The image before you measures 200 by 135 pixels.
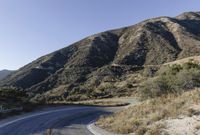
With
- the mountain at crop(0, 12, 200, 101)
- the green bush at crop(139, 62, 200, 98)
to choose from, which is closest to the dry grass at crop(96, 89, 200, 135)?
the green bush at crop(139, 62, 200, 98)

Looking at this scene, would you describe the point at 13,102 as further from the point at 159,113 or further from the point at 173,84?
the point at 159,113

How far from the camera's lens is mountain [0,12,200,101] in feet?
288

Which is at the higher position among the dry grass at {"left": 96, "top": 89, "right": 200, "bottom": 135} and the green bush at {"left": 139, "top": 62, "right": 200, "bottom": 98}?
the dry grass at {"left": 96, "top": 89, "right": 200, "bottom": 135}

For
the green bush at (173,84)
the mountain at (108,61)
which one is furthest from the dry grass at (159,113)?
the mountain at (108,61)

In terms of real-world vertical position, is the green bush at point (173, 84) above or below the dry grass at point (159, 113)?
below

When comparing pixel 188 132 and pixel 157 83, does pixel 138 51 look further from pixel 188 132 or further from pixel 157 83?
pixel 188 132

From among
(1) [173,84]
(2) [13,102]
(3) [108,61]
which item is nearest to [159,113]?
(1) [173,84]

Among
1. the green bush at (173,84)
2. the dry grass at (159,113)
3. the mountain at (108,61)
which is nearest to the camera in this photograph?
the dry grass at (159,113)

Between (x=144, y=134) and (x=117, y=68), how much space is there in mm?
94937

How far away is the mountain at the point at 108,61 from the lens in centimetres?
8788

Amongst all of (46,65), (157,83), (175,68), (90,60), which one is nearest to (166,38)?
(90,60)

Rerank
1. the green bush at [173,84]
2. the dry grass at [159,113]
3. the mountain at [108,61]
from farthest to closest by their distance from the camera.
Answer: the mountain at [108,61], the green bush at [173,84], the dry grass at [159,113]

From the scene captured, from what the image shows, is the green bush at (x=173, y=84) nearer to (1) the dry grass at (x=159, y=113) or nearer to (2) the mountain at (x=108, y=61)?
(1) the dry grass at (x=159, y=113)

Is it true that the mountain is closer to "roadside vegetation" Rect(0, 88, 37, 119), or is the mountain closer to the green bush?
"roadside vegetation" Rect(0, 88, 37, 119)
